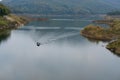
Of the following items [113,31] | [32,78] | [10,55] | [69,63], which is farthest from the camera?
[113,31]

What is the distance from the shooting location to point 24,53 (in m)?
65.0

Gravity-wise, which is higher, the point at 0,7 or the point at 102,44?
the point at 0,7

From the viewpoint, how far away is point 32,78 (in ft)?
146

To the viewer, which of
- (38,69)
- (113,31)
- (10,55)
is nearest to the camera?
(38,69)

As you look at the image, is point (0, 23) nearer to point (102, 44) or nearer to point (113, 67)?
point (102, 44)

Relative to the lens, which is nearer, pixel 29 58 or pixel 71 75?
pixel 71 75

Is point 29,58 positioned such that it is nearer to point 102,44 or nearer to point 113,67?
point 113,67

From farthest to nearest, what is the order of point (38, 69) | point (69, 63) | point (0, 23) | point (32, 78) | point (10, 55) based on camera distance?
point (0, 23), point (10, 55), point (69, 63), point (38, 69), point (32, 78)

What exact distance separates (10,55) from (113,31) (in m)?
42.4

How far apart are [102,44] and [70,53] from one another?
1601 cm

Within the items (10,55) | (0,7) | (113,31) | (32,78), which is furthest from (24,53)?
(0,7)

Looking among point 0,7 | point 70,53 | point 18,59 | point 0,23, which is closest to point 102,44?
point 70,53

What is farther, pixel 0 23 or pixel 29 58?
pixel 0 23

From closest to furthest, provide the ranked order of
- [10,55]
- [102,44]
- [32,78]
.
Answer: [32,78] → [10,55] → [102,44]
